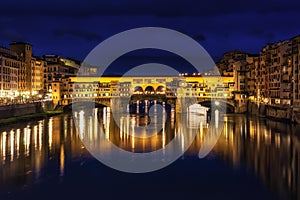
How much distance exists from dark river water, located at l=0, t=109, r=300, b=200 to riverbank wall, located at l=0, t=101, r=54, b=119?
497cm

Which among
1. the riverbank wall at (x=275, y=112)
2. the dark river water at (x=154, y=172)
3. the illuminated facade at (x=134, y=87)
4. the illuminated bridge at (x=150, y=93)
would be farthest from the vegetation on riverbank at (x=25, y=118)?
the riverbank wall at (x=275, y=112)

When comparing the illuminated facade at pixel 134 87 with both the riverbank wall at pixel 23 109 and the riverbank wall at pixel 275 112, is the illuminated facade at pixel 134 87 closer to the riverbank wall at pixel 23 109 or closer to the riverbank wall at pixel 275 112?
the riverbank wall at pixel 23 109

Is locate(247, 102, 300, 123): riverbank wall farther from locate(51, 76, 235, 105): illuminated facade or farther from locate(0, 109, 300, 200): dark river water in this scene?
locate(51, 76, 235, 105): illuminated facade

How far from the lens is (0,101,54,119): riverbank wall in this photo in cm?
2602

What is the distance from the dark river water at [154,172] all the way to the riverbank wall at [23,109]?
196 inches

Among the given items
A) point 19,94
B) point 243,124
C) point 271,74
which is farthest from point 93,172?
point 19,94

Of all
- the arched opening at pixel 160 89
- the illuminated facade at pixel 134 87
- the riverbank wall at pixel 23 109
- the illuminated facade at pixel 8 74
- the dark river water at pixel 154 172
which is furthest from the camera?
the arched opening at pixel 160 89

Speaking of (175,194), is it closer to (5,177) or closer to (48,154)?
(5,177)

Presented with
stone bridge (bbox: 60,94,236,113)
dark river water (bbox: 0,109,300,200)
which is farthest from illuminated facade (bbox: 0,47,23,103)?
dark river water (bbox: 0,109,300,200)

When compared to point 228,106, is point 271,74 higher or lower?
higher

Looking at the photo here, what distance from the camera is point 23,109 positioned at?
1168 inches

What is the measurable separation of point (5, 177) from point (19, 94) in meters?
24.2

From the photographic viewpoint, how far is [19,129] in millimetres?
A: 23203

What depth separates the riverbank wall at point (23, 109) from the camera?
26.0m
